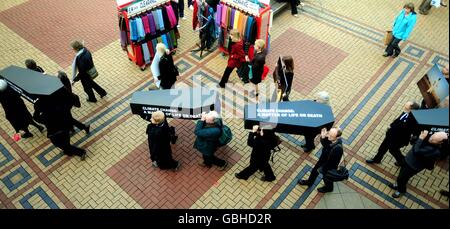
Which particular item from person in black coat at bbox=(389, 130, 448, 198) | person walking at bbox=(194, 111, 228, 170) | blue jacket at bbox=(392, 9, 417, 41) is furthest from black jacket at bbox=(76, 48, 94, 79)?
blue jacket at bbox=(392, 9, 417, 41)

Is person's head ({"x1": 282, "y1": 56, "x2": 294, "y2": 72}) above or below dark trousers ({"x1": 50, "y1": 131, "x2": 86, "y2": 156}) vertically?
above

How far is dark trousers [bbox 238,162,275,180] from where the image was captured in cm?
702

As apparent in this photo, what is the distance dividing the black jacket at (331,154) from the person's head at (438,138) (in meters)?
1.47

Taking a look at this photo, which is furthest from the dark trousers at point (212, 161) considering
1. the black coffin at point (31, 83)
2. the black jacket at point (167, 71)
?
the black coffin at point (31, 83)

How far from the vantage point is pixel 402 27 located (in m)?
9.45

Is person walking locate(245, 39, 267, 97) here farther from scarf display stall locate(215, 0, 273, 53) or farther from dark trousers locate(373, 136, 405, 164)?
dark trousers locate(373, 136, 405, 164)

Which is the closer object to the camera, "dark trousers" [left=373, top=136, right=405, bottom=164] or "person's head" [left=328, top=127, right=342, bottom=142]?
"person's head" [left=328, top=127, right=342, bottom=142]

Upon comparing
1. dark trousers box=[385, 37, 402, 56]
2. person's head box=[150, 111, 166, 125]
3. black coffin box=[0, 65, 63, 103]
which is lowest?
dark trousers box=[385, 37, 402, 56]

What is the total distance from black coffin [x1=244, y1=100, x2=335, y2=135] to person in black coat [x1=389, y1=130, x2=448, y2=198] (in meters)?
1.50

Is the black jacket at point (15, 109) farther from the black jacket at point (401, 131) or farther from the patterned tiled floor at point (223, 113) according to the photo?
the black jacket at point (401, 131)

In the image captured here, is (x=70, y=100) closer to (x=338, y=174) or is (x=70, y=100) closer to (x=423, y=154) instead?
(x=338, y=174)

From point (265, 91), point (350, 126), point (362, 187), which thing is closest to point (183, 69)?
point (265, 91)

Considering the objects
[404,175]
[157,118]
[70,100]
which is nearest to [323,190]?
[404,175]

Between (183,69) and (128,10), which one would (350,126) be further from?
(128,10)
